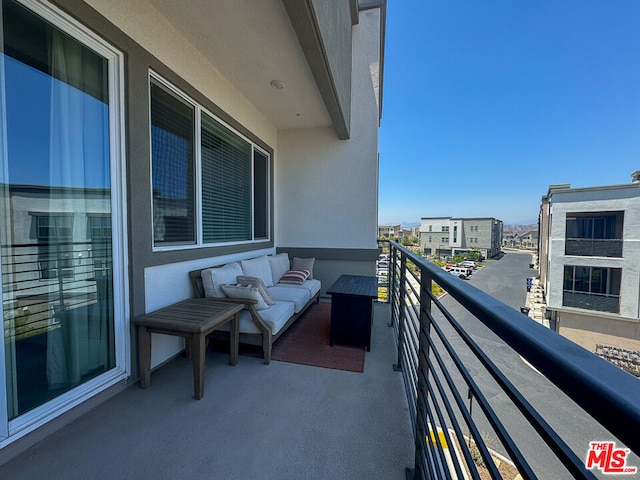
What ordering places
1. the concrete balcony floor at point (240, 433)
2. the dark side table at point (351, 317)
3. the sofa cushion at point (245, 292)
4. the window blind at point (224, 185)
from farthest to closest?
the window blind at point (224, 185)
the dark side table at point (351, 317)
the sofa cushion at point (245, 292)
the concrete balcony floor at point (240, 433)

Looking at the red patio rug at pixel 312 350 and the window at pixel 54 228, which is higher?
the window at pixel 54 228

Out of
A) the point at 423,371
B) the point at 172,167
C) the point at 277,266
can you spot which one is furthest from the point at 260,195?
the point at 423,371

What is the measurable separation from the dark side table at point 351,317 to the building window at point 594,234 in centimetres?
1000

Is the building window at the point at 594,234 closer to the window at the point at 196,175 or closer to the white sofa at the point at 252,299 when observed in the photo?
the white sofa at the point at 252,299

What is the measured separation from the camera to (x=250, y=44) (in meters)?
2.55

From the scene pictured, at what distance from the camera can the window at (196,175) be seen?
2434mm

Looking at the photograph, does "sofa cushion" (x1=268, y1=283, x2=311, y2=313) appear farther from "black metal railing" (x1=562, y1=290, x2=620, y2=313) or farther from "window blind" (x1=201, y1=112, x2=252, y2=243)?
"black metal railing" (x1=562, y1=290, x2=620, y2=313)

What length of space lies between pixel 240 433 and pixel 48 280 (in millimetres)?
1502

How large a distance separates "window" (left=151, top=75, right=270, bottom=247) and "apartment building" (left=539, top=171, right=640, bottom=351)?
10.2m

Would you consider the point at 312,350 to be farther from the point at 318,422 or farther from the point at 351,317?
the point at 318,422

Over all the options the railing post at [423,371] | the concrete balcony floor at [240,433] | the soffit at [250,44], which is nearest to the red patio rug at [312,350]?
the concrete balcony floor at [240,433]

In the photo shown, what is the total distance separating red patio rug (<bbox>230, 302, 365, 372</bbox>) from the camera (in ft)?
8.18

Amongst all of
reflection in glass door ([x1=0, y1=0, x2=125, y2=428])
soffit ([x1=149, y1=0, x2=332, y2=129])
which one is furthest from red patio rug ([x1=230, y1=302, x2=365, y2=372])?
soffit ([x1=149, y1=0, x2=332, y2=129])

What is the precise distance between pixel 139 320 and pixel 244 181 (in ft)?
8.33
